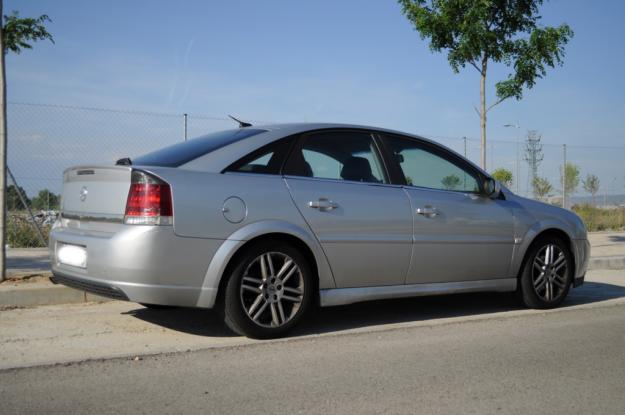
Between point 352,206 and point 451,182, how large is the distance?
50.3 inches

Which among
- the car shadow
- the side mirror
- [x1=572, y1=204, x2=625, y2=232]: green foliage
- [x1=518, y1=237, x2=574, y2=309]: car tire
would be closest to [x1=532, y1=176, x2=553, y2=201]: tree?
[x1=572, y1=204, x2=625, y2=232]: green foliage

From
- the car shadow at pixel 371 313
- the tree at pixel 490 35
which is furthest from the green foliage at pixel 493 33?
the car shadow at pixel 371 313

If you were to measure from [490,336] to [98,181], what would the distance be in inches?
123

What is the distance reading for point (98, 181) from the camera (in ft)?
15.2

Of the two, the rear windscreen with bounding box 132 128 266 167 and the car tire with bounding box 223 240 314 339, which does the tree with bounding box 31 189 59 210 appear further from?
the car tire with bounding box 223 240 314 339

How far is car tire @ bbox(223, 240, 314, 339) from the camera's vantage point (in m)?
4.52

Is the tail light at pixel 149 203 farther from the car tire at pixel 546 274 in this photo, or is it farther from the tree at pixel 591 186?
the tree at pixel 591 186

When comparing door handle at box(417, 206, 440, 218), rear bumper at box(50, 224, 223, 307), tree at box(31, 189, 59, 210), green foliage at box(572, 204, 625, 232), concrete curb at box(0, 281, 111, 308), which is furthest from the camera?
green foliage at box(572, 204, 625, 232)

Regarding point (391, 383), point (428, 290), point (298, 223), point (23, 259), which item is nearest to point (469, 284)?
point (428, 290)

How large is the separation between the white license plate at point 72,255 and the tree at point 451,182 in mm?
3043

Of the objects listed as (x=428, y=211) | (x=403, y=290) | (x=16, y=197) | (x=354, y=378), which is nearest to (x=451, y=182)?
(x=428, y=211)

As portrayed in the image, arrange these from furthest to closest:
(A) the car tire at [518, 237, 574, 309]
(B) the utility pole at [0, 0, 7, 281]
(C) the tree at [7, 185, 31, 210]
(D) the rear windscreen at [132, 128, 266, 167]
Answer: (C) the tree at [7, 185, 31, 210]
(B) the utility pole at [0, 0, 7, 281]
(A) the car tire at [518, 237, 574, 309]
(D) the rear windscreen at [132, 128, 266, 167]

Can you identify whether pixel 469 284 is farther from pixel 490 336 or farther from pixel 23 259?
pixel 23 259

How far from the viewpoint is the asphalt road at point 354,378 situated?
128 inches
